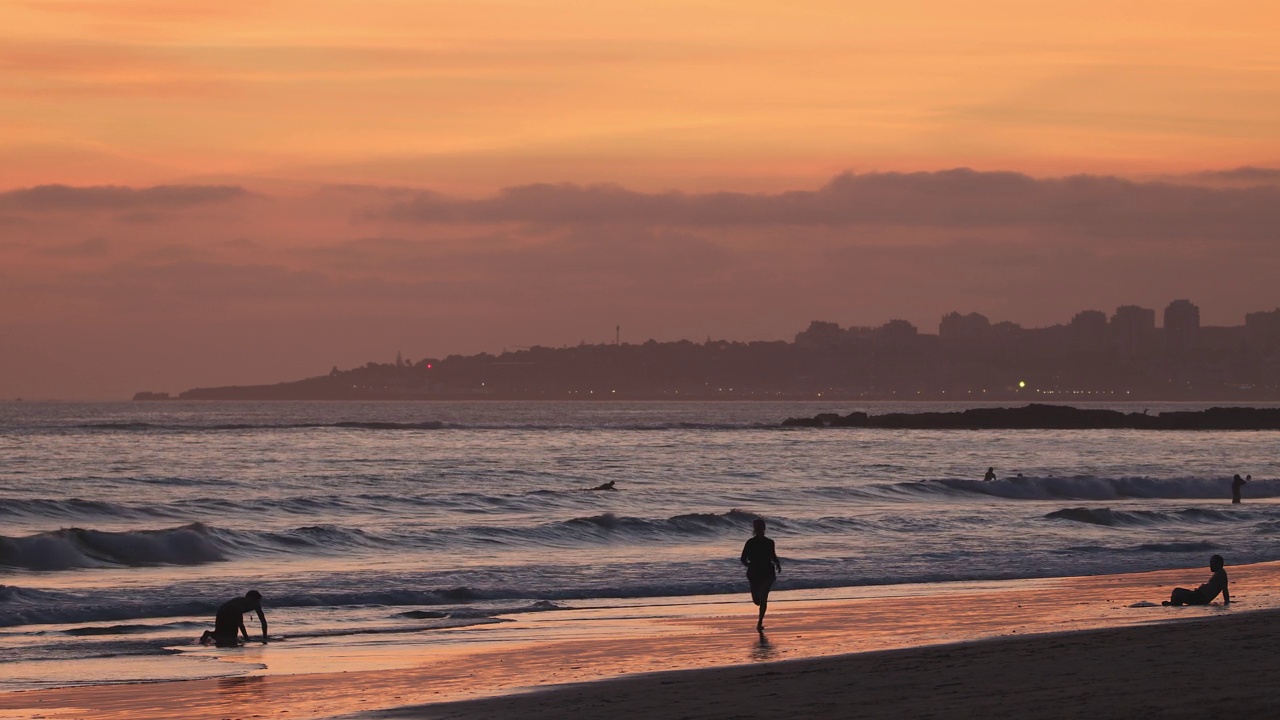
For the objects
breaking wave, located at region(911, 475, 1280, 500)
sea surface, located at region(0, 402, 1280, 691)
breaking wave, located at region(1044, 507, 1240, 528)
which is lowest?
breaking wave, located at region(911, 475, 1280, 500)

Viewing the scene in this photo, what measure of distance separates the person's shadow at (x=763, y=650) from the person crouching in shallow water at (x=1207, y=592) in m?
7.38

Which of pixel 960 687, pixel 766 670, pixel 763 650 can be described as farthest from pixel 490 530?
pixel 960 687

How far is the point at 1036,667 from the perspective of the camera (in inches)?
545

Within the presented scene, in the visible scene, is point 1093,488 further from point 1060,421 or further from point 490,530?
point 1060,421

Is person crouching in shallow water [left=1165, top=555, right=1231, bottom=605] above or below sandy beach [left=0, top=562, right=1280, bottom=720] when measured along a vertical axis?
below

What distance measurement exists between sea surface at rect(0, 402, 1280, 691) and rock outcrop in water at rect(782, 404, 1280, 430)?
5339cm

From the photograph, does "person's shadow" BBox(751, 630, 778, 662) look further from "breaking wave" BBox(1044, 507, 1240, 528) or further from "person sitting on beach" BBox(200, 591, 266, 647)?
"breaking wave" BBox(1044, 507, 1240, 528)

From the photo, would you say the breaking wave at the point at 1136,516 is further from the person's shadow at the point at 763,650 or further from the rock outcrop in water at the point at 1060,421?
the rock outcrop in water at the point at 1060,421

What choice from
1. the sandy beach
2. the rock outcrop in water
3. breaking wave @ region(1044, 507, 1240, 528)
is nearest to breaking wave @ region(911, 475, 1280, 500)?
breaking wave @ region(1044, 507, 1240, 528)

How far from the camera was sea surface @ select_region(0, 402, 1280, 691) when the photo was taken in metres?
21.6

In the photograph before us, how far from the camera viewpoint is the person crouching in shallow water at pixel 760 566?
1912cm

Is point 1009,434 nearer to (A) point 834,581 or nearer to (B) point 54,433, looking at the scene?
(B) point 54,433

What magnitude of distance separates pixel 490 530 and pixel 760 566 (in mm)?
18041

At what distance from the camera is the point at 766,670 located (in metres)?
14.7
